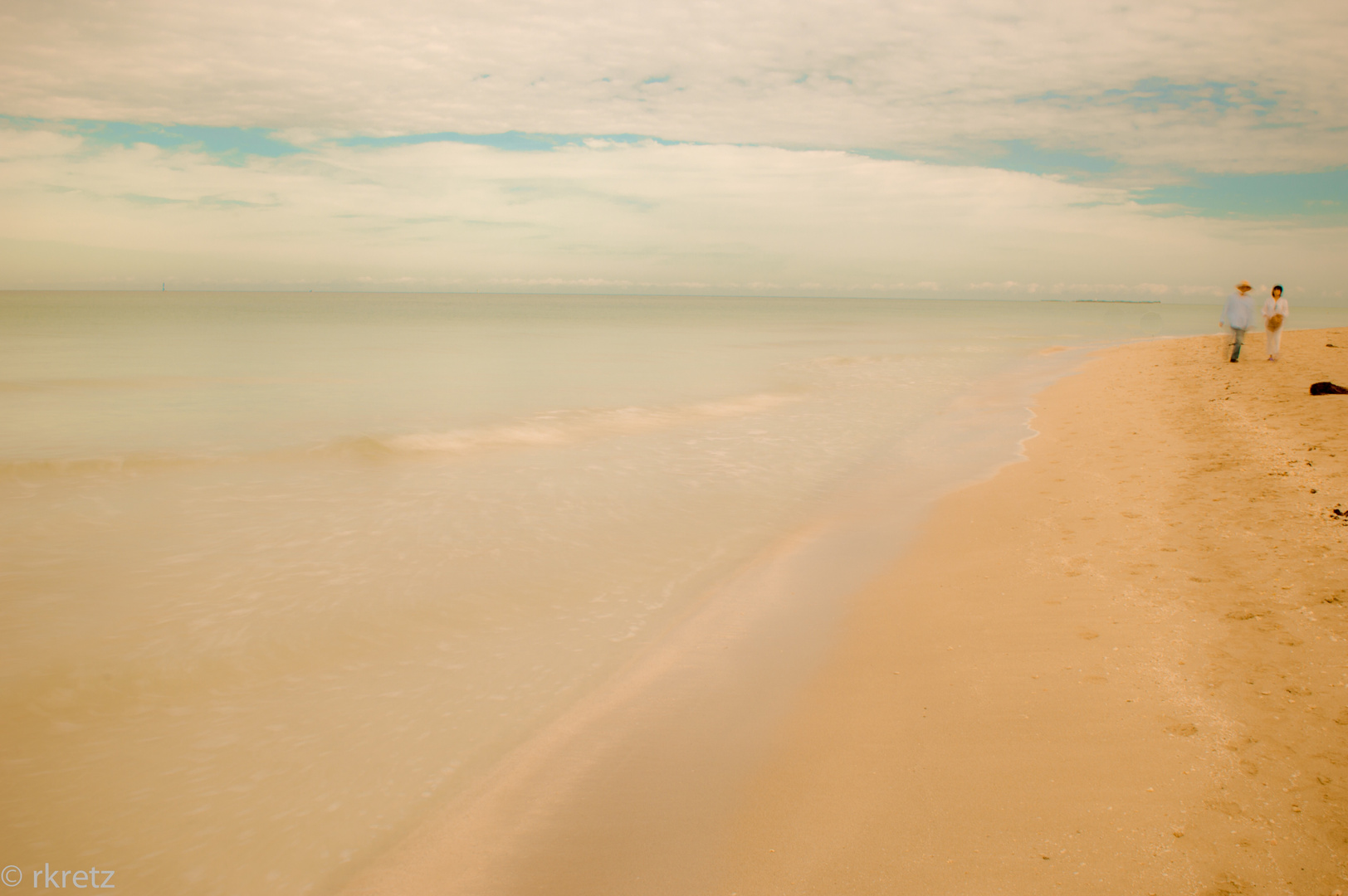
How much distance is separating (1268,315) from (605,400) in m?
16.7

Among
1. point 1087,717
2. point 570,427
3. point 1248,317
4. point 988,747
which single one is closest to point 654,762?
point 988,747

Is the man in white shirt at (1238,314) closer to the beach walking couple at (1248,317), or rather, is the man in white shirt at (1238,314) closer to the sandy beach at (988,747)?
the beach walking couple at (1248,317)

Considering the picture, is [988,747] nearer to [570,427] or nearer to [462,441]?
[462,441]

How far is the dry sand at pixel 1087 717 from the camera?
9.12 feet

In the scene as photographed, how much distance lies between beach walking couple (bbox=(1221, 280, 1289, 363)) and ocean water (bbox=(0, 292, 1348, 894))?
629cm

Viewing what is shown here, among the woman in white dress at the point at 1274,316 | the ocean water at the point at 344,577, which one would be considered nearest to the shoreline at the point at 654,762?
the ocean water at the point at 344,577

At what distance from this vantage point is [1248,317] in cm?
1859

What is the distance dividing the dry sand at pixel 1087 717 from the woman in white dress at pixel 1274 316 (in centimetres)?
1356

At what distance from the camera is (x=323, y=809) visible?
3525 millimetres

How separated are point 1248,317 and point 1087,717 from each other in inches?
799

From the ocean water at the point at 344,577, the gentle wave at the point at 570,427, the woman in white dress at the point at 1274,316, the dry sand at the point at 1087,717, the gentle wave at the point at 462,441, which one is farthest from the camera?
the woman in white dress at the point at 1274,316

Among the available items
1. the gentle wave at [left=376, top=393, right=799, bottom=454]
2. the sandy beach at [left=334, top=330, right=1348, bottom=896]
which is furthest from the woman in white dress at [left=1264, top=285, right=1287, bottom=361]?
the sandy beach at [left=334, top=330, right=1348, bottom=896]

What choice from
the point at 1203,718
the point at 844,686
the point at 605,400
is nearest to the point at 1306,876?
the point at 1203,718

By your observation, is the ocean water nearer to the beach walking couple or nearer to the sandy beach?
the sandy beach
